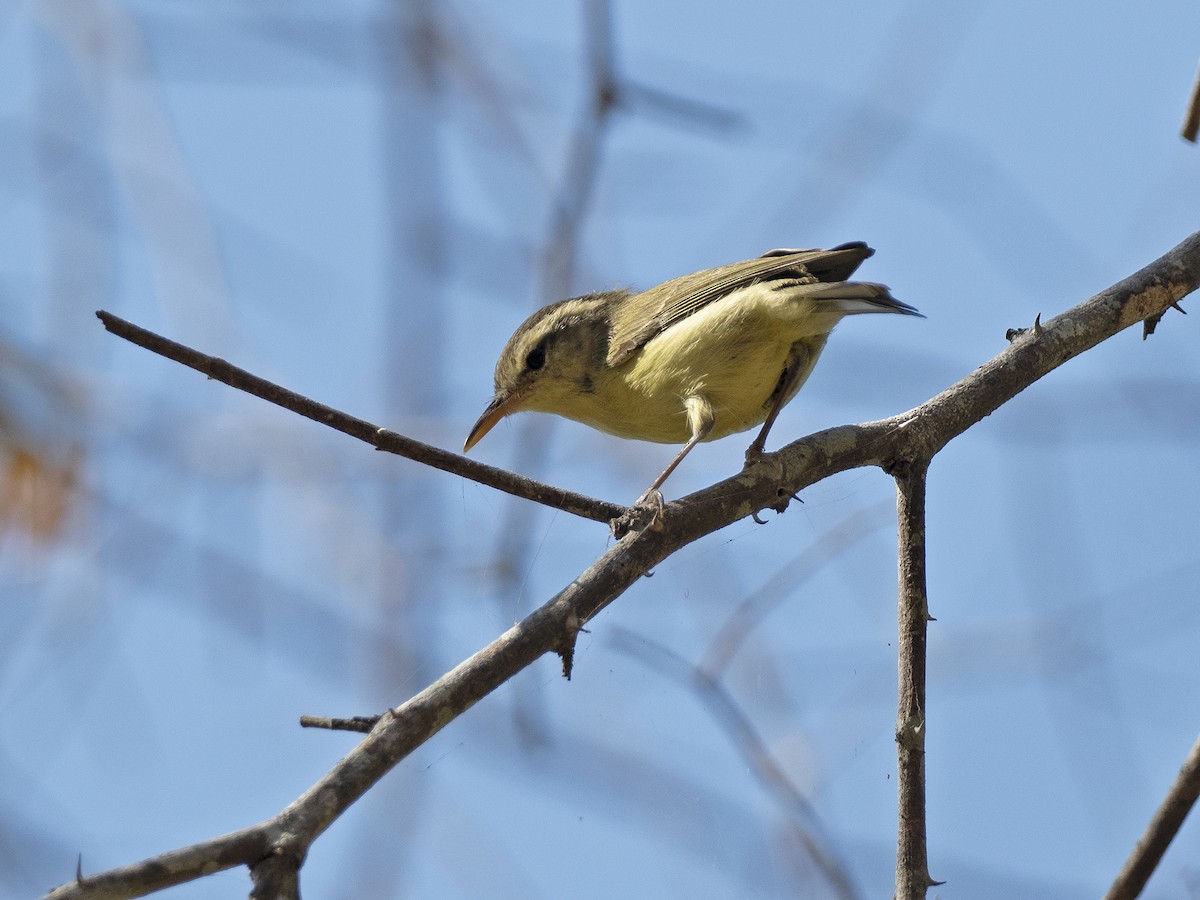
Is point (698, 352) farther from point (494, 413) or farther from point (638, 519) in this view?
point (638, 519)

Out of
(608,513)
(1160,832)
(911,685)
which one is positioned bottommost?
(1160,832)

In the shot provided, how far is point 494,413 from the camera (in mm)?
5074

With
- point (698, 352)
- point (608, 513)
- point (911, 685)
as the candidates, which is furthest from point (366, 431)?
point (698, 352)

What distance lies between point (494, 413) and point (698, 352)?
117 cm

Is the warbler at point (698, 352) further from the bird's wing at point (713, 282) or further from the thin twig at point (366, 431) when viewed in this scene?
the thin twig at point (366, 431)

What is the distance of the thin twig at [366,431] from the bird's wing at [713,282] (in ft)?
6.40

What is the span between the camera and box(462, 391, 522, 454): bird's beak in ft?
16.5

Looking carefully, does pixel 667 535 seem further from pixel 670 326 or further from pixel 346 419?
pixel 670 326

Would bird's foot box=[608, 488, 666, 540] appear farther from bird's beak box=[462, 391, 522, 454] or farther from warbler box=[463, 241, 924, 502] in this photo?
bird's beak box=[462, 391, 522, 454]

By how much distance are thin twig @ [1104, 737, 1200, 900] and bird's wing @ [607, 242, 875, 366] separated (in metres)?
2.33

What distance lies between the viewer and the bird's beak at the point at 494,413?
5043 millimetres

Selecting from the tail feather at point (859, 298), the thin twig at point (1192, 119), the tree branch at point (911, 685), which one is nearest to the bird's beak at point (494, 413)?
the tail feather at point (859, 298)

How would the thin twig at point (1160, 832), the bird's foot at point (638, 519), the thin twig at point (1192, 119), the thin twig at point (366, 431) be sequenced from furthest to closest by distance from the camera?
the thin twig at point (1192, 119)
the bird's foot at point (638, 519)
the thin twig at point (1160, 832)
the thin twig at point (366, 431)

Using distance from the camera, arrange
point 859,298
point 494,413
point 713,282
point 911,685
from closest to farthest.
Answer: point 911,685 → point 859,298 → point 713,282 → point 494,413
